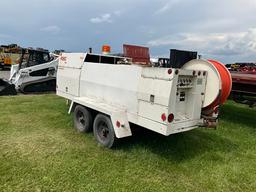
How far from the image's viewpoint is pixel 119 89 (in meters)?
4.34

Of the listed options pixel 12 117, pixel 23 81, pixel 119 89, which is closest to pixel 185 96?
pixel 119 89

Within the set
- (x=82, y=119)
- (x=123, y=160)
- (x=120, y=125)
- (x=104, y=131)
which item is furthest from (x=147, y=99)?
(x=82, y=119)

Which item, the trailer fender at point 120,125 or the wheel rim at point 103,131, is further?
the wheel rim at point 103,131

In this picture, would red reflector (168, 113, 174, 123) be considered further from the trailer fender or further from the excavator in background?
the excavator in background

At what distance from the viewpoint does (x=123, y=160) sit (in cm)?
407

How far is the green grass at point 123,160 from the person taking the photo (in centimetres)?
338

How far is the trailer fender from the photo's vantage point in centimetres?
411

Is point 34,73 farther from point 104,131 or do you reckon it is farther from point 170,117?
point 170,117

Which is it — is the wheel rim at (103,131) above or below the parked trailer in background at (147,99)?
below

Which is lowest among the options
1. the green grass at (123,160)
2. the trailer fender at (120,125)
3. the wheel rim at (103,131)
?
the green grass at (123,160)

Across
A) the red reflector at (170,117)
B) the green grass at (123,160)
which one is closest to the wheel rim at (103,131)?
the green grass at (123,160)

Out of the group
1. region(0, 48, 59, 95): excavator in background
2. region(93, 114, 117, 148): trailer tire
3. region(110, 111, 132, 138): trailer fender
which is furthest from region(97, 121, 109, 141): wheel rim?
region(0, 48, 59, 95): excavator in background

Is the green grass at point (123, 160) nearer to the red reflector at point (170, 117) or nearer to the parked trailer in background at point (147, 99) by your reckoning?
the parked trailer in background at point (147, 99)

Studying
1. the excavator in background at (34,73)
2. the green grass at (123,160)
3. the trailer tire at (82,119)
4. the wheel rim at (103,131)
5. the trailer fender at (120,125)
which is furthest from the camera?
the excavator in background at (34,73)
